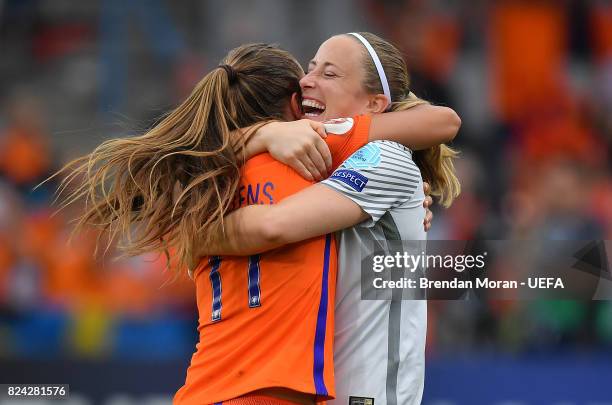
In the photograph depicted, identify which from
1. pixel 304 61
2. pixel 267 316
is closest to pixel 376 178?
pixel 267 316

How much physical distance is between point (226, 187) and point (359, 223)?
0.42 meters

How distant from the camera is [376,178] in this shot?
123 inches

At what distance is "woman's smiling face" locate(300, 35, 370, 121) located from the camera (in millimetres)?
3396

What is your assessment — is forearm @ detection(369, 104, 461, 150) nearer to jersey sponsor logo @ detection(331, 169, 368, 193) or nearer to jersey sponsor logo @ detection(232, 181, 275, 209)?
jersey sponsor logo @ detection(331, 169, 368, 193)

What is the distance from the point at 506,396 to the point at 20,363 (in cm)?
354

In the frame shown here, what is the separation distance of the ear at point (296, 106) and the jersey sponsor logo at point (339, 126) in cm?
19

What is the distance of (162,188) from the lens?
10.6 ft

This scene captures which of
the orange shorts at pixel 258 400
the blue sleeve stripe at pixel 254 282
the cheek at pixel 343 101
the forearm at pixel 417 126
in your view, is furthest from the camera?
the cheek at pixel 343 101

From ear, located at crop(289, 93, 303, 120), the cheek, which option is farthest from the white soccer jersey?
ear, located at crop(289, 93, 303, 120)

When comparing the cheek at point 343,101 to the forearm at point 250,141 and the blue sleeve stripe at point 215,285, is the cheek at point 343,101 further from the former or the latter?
the blue sleeve stripe at point 215,285

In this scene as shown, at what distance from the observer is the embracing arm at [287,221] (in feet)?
9.84

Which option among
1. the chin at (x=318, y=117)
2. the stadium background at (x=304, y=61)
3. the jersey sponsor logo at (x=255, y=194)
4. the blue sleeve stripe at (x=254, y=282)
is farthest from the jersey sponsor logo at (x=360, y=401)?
the stadium background at (x=304, y=61)

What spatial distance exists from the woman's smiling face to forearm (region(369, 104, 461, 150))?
110mm

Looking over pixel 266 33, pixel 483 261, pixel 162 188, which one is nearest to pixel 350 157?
pixel 162 188
